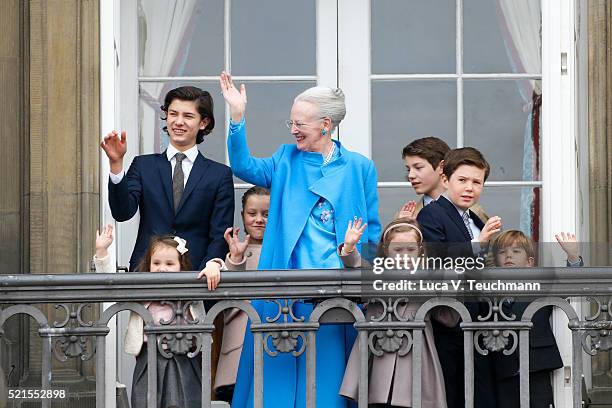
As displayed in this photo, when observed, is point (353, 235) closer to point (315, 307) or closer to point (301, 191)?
point (315, 307)

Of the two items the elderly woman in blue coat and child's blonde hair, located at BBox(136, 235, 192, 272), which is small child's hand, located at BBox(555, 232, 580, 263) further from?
child's blonde hair, located at BBox(136, 235, 192, 272)

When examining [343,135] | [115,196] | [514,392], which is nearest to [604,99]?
[343,135]

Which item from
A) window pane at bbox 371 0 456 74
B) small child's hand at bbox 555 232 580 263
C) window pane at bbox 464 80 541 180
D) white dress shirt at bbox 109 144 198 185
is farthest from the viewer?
window pane at bbox 371 0 456 74

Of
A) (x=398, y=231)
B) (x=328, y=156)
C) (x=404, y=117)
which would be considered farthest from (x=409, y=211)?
(x=404, y=117)

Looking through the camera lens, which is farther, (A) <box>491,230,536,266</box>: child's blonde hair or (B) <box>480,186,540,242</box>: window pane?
(B) <box>480,186,540,242</box>: window pane

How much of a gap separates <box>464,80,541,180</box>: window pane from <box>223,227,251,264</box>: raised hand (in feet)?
6.93

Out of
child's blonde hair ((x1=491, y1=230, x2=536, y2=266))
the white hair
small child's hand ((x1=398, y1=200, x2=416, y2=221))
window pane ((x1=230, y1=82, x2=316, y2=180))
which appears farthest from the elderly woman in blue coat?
window pane ((x1=230, y1=82, x2=316, y2=180))

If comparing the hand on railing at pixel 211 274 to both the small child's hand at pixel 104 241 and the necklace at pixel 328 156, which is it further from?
the necklace at pixel 328 156

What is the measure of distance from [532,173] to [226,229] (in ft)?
7.51

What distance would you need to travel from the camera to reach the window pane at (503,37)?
1034 cm

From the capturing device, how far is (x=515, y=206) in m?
10.2

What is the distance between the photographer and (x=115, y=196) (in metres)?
8.52

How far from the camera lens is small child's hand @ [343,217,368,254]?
7914 mm

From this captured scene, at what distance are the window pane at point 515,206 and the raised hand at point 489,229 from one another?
179cm
